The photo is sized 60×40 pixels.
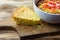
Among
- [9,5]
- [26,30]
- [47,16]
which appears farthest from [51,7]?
[9,5]

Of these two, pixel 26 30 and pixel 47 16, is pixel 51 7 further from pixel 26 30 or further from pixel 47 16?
pixel 26 30

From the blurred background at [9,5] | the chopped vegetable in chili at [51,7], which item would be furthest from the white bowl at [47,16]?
the blurred background at [9,5]

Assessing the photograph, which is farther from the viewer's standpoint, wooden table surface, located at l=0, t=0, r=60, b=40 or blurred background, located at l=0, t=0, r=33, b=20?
blurred background, located at l=0, t=0, r=33, b=20

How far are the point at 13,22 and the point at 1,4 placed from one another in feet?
0.72

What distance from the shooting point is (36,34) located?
39.1 inches

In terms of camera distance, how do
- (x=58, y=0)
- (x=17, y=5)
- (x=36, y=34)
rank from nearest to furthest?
(x=36, y=34) → (x=58, y=0) → (x=17, y=5)

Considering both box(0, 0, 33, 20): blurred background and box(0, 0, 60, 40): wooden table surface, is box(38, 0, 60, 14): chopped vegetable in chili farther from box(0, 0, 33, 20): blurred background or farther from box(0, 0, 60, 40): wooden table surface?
box(0, 0, 33, 20): blurred background

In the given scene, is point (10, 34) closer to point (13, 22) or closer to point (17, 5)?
point (13, 22)

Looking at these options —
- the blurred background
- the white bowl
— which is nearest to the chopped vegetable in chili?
the white bowl

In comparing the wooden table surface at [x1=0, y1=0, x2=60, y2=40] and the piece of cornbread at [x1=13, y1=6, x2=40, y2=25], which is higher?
the piece of cornbread at [x1=13, y1=6, x2=40, y2=25]

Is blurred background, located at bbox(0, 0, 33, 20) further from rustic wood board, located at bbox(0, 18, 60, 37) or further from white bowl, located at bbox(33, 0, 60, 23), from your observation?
white bowl, located at bbox(33, 0, 60, 23)

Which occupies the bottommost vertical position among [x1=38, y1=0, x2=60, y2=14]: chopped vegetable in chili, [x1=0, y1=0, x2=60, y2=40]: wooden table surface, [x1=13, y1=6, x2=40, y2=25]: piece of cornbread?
[x1=0, y1=0, x2=60, y2=40]: wooden table surface

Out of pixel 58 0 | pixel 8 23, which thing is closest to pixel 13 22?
pixel 8 23

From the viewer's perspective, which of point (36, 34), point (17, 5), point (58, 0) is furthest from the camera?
point (17, 5)
